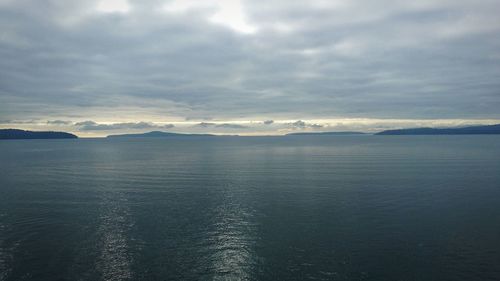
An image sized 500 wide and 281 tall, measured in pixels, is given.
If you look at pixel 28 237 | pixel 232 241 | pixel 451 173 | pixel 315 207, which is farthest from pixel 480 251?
pixel 451 173

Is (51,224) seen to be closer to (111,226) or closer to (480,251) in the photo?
(111,226)

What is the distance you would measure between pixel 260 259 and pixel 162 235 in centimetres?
1213

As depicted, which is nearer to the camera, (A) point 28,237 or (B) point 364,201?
(A) point 28,237

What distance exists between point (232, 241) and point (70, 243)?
656 inches

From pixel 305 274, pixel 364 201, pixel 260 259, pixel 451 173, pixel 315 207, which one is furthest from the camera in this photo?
pixel 451 173

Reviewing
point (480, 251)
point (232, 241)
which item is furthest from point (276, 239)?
point (480, 251)

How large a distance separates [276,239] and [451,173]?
6487 cm

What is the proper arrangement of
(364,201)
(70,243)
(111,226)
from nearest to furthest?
1. (70,243)
2. (111,226)
3. (364,201)

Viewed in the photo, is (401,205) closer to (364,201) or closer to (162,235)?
(364,201)

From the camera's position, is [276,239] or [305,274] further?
[276,239]

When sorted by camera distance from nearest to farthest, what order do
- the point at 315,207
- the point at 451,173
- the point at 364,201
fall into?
the point at 315,207, the point at 364,201, the point at 451,173

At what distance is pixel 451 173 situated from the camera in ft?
275

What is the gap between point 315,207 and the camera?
5028 centimetres

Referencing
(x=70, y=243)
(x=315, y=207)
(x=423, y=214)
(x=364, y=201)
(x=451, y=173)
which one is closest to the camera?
(x=70, y=243)
